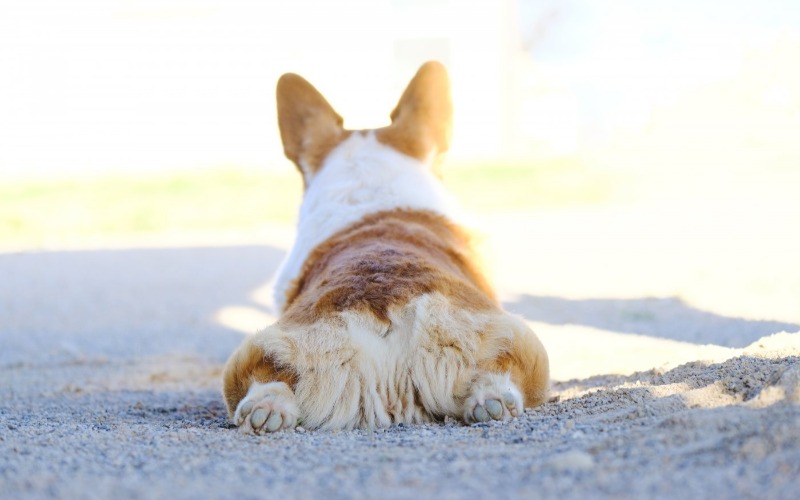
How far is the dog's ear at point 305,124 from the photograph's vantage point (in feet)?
13.6

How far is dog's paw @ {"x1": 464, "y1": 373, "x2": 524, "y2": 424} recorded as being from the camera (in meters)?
2.51

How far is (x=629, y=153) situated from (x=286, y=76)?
11898 mm

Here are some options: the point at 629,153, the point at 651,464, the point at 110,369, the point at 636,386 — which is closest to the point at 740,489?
the point at 651,464

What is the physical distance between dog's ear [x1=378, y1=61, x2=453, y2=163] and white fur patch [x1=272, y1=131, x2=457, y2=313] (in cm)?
7

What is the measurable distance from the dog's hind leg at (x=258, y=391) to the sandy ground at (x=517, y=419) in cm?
7

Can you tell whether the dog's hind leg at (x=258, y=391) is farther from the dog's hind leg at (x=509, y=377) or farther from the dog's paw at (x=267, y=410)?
the dog's hind leg at (x=509, y=377)

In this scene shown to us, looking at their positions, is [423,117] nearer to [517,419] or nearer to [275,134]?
[517,419]

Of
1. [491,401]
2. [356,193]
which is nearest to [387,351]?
[491,401]

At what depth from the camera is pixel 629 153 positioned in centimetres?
1507

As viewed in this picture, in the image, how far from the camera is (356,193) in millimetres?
3764

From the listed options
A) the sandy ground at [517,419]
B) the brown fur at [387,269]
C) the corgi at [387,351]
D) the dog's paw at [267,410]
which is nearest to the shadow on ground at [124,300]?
the sandy ground at [517,419]

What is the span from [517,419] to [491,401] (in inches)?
3.5

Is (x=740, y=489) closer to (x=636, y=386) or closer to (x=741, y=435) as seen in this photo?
(x=741, y=435)

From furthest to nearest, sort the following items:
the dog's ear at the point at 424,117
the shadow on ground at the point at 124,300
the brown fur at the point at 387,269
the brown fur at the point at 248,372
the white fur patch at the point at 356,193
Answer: the shadow on ground at the point at 124,300
the dog's ear at the point at 424,117
the white fur patch at the point at 356,193
the brown fur at the point at 387,269
the brown fur at the point at 248,372
